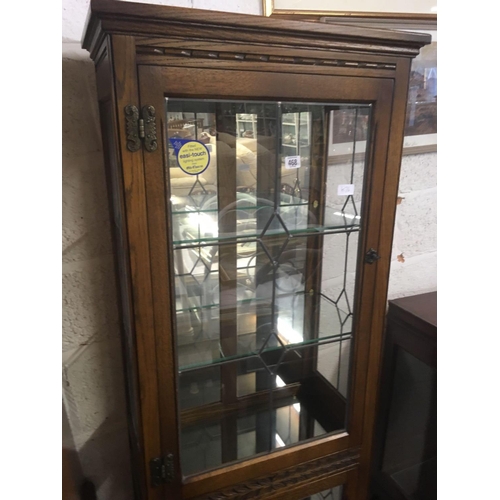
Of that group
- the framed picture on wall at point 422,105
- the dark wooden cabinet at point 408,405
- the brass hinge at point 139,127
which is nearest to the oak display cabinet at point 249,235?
the brass hinge at point 139,127

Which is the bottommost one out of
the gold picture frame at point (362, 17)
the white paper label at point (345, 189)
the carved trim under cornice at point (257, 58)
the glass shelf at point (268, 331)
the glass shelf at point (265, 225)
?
the glass shelf at point (268, 331)

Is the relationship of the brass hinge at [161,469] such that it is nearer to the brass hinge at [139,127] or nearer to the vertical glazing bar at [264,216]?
the vertical glazing bar at [264,216]

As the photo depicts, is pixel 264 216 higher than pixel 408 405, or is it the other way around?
pixel 264 216

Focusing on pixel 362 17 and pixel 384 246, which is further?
pixel 362 17

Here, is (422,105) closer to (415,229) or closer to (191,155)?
(415,229)

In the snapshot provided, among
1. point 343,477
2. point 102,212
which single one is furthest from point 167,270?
point 343,477

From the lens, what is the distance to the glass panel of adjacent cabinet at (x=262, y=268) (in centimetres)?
73

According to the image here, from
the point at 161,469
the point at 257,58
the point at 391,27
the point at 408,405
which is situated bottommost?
the point at 408,405

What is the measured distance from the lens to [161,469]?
2.36ft

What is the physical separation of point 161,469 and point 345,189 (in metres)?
0.62

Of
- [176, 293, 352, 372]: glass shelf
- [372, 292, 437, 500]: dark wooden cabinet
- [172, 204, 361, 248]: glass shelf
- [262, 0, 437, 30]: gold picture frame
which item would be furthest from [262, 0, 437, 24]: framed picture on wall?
[372, 292, 437, 500]: dark wooden cabinet

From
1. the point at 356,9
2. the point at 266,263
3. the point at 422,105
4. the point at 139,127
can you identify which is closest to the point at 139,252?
the point at 139,127

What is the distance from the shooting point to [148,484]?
72cm

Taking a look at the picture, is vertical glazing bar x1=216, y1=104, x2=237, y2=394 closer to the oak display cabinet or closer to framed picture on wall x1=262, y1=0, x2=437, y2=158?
the oak display cabinet
